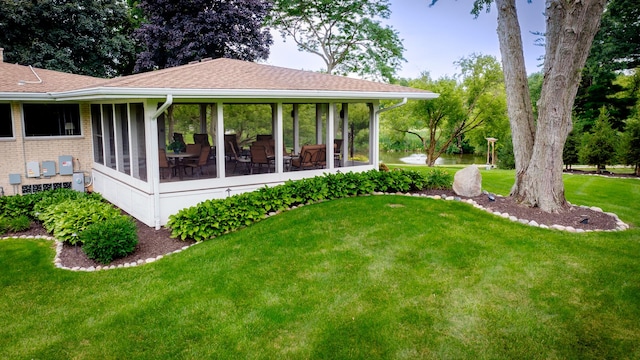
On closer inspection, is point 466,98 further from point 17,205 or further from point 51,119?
point 17,205

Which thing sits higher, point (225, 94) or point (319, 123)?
point (225, 94)

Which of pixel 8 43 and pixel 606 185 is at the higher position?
pixel 8 43

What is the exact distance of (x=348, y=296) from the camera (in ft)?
18.5

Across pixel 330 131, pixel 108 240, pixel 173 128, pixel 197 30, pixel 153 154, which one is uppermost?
pixel 197 30

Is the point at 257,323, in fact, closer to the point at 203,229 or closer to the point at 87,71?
the point at 203,229

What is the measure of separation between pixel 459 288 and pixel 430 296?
17.1 inches

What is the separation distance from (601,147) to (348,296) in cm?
1506

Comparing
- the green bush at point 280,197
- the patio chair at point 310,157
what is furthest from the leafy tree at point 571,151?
the patio chair at point 310,157

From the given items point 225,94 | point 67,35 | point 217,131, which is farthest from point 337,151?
point 67,35

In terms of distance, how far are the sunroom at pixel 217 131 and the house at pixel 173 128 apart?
0.03 metres

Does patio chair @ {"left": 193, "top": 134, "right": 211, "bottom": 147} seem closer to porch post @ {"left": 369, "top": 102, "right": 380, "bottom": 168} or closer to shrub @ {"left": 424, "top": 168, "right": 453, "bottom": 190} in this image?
porch post @ {"left": 369, "top": 102, "right": 380, "bottom": 168}

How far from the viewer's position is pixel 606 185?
13.3m

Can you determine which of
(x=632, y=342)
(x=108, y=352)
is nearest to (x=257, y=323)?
(x=108, y=352)

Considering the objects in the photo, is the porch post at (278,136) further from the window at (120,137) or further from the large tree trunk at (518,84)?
the large tree trunk at (518,84)
